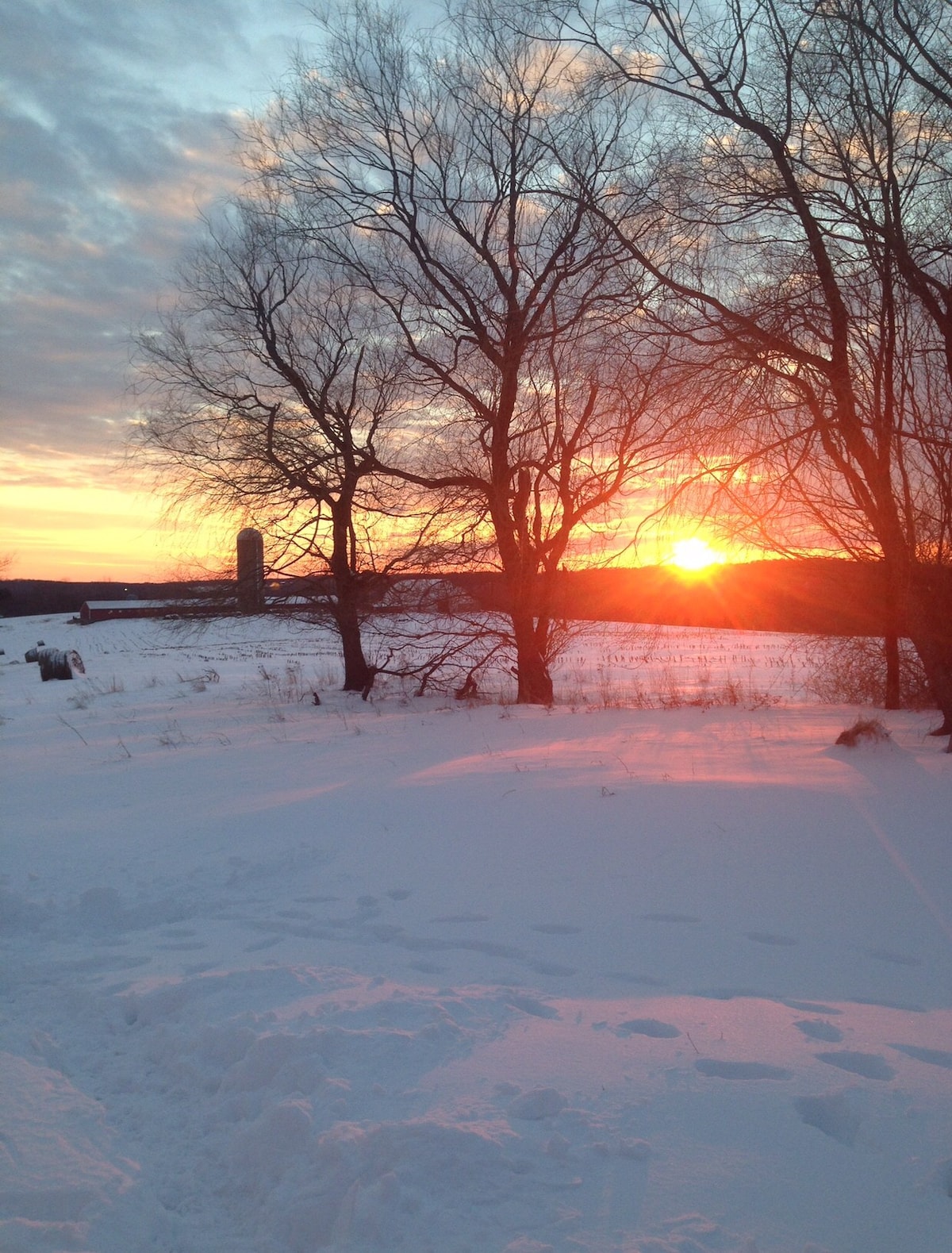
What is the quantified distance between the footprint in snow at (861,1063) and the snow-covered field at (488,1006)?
1 centimetres

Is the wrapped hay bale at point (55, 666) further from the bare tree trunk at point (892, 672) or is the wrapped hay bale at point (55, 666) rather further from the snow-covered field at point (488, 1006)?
the bare tree trunk at point (892, 672)

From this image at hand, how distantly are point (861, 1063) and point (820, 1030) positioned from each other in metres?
0.27

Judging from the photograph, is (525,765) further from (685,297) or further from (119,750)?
(119,750)

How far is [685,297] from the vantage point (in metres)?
7.22

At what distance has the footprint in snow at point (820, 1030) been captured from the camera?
3281mm

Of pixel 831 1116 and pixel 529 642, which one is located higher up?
pixel 529 642

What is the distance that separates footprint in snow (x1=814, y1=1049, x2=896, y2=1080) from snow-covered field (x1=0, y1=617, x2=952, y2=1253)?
0.01 meters

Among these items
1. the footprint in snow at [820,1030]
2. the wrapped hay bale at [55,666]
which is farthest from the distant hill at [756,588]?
the wrapped hay bale at [55,666]

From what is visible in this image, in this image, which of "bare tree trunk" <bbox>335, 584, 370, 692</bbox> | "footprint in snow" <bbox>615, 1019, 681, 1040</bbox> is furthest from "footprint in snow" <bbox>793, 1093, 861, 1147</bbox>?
"bare tree trunk" <bbox>335, 584, 370, 692</bbox>

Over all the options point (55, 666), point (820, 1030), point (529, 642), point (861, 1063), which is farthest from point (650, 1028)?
point (55, 666)

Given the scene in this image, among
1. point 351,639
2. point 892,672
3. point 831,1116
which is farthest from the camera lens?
point 351,639

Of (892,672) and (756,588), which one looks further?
(756,588)

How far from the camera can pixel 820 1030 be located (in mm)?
3350

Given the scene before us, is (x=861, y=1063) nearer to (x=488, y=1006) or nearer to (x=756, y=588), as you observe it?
(x=488, y=1006)
